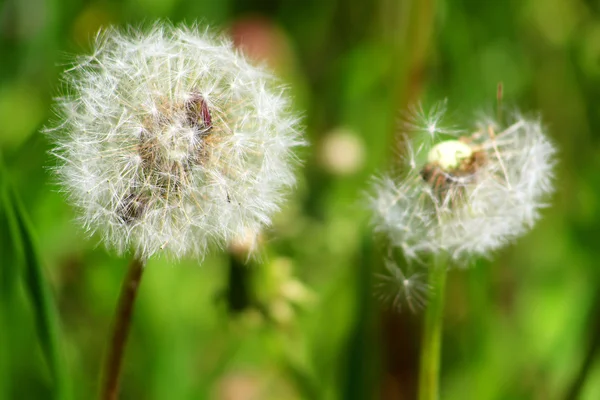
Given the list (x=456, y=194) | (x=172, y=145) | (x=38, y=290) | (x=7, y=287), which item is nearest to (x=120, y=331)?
(x=38, y=290)

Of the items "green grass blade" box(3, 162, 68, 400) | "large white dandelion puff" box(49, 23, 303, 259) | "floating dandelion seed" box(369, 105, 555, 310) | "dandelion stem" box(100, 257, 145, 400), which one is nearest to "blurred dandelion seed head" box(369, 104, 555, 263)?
"floating dandelion seed" box(369, 105, 555, 310)

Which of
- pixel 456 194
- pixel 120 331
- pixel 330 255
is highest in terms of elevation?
pixel 456 194

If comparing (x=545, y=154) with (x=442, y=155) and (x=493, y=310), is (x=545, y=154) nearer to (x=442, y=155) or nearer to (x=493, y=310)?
(x=442, y=155)

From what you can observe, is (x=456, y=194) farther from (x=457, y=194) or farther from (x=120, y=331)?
(x=120, y=331)

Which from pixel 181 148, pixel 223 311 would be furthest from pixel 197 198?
pixel 223 311

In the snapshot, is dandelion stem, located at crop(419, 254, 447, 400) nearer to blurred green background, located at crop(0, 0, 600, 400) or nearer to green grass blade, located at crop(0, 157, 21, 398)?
blurred green background, located at crop(0, 0, 600, 400)

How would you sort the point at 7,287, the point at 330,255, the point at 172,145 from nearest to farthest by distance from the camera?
the point at 172,145, the point at 7,287, the point at 330,255
